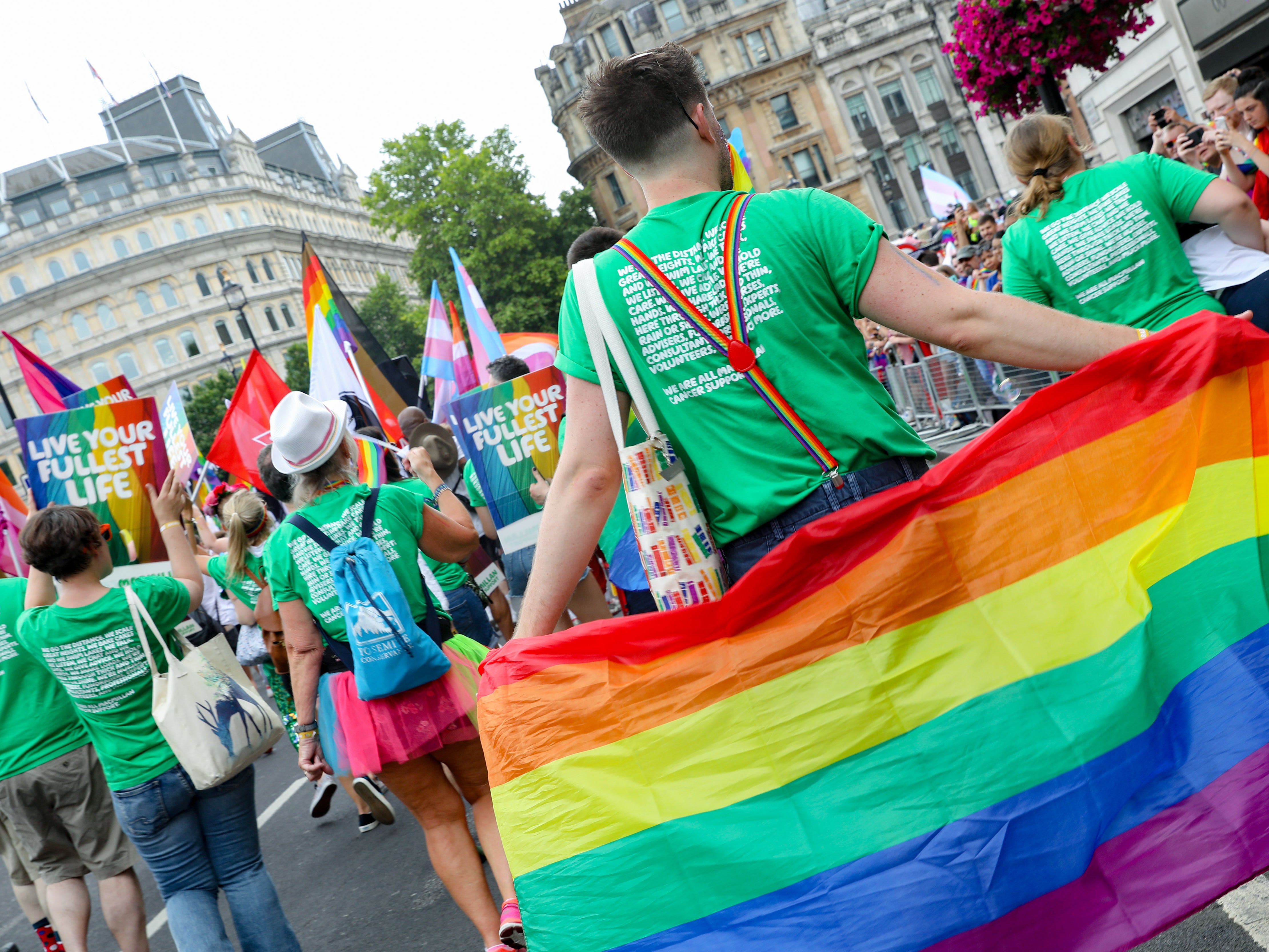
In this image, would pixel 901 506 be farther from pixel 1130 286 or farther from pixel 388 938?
pixel 388 938

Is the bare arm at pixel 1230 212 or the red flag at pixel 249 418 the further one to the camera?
the red flag at pixel 249 418

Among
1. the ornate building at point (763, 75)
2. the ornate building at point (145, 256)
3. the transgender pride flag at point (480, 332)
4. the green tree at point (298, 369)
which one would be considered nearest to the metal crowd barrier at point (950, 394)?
the transgender pride flag at point (480, 332)

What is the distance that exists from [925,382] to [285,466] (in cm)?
794

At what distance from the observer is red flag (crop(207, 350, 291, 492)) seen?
8.70m

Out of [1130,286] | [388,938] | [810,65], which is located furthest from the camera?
[810,65]

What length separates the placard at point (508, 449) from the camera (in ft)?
21.3

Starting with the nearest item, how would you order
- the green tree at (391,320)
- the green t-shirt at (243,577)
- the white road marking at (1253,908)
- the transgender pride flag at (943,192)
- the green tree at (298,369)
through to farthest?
the white road marking at (1253,908)
the green t-shirt at (243,577)
the transgender pride flag at (943,192)
the green tree at (298,369)
the green tree at (391,320)

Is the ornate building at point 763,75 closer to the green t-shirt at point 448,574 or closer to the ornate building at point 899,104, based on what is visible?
the ornate building at point 899,104

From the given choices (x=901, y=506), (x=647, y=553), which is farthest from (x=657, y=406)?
(x=901, y=506)

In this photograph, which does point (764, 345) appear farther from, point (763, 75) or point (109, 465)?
point (763, 75)

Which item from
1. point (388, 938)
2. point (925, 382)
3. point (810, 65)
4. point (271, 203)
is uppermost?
point (271, 203)

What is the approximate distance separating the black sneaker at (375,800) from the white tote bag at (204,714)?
1926 mm

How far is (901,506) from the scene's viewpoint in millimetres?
2162

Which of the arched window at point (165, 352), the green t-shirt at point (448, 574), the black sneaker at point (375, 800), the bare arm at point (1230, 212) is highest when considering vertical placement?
the arched window at point (165, 352)
